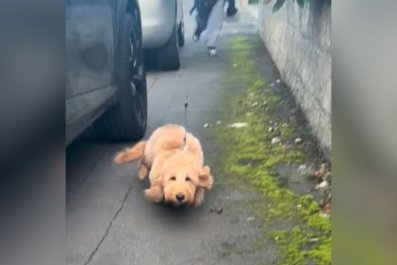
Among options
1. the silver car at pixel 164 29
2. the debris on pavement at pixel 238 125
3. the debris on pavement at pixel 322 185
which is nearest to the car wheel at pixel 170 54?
the silver car at pixel 164 29

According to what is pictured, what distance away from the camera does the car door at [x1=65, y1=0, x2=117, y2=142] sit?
85 centimetres

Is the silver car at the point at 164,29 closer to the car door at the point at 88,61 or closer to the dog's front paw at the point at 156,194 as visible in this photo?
the car door at the point at 88,61

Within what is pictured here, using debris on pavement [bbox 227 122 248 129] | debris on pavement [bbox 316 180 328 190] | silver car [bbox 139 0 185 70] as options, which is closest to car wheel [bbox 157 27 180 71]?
silver car [bbox 139 0 185 70]

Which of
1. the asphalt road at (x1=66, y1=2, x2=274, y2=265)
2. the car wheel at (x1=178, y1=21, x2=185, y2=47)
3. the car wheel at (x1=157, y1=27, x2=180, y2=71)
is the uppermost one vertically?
the car wheel at (x1=178, y1=21, x2=185, y2=47)

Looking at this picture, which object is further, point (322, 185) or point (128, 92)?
point (128, 92)

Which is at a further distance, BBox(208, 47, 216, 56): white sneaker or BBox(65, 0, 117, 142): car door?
BBox(208, 47, 216, 56): white sneaker

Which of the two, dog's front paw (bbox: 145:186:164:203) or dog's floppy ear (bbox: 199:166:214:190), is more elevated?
dog's floppy ear (bbox: 199:166:214:190)

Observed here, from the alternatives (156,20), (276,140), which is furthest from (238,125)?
(156,20)

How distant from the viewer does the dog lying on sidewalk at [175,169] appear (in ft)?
2.93

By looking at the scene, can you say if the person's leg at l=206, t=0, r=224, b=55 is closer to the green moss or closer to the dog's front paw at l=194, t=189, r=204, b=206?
the green moss

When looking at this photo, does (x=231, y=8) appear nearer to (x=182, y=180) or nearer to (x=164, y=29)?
(x=164, y=29)

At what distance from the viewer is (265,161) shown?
934 millimetres

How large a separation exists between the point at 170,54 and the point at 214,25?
64 millimetres

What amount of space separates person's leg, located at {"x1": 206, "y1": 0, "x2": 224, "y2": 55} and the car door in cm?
12
